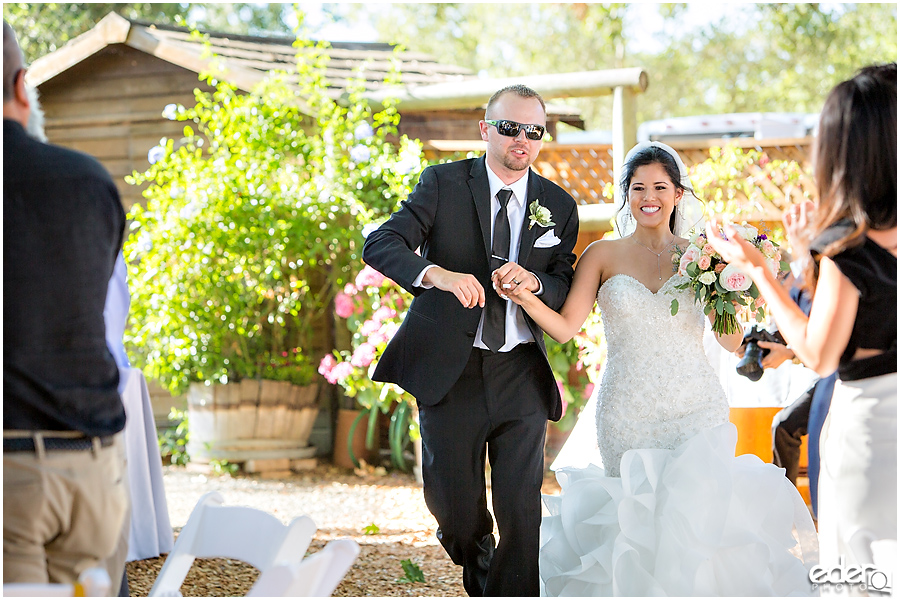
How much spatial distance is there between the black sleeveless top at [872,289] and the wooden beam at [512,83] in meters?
3.08

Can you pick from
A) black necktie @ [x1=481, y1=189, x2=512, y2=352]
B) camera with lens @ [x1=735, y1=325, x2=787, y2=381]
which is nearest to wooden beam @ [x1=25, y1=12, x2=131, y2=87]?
black necktie @ [x1=481, y1=189, x2=512, y2=352]

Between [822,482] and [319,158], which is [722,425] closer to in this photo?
[822,482]

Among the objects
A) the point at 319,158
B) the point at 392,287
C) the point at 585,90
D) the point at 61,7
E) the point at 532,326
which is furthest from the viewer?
the point at 61,7

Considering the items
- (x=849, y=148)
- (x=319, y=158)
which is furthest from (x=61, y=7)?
(x=849, y=148)

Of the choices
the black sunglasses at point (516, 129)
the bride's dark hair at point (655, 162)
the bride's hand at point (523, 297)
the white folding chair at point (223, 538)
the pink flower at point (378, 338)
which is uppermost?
the black sunglasses at point (516, 129)

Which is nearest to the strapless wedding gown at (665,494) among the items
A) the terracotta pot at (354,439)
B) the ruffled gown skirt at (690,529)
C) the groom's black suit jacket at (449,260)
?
Result: the ruffled gown skirt at (690,529)

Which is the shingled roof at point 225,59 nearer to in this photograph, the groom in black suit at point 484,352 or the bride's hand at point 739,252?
the groom in black suit at point 484,352

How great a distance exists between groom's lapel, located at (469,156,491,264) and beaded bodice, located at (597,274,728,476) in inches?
20.6

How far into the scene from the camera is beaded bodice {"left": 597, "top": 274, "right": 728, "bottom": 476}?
3.32m

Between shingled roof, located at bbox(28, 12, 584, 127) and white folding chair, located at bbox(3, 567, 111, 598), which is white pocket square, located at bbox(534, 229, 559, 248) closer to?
white folding chair, located at bbox(3, 567, 111, 598)

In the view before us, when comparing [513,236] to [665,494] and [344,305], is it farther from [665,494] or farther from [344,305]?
[344,305]

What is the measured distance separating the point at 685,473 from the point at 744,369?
3.82 ft

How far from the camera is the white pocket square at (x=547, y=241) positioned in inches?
131

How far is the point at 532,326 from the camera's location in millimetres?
3348
